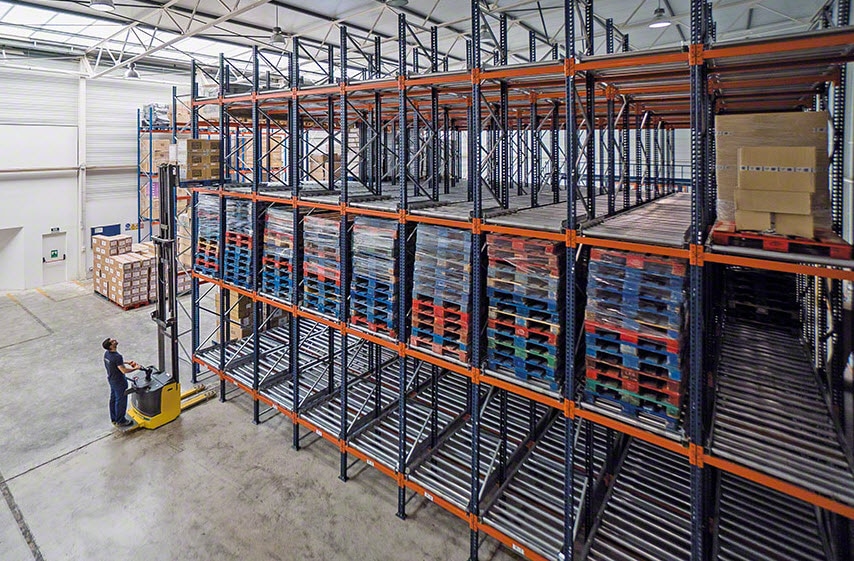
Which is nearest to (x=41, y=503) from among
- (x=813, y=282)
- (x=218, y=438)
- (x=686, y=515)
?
(x=218, y=438)

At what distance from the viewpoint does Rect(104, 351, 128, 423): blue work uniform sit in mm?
7664

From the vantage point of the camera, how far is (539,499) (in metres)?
5.69

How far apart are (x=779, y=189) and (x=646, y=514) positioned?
3670 mm

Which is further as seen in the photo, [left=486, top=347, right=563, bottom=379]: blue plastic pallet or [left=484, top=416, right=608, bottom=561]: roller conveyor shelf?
[left=484, top=416, right=608, bottom=561]: roller conveyor shelf

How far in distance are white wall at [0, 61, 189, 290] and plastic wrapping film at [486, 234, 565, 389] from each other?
16.9 m

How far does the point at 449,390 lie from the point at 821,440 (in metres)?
5.10

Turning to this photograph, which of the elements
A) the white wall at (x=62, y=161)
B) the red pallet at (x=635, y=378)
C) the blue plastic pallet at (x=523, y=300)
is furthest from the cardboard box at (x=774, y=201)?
the white wall at (x=62, y=161)

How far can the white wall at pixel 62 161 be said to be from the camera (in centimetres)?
1498

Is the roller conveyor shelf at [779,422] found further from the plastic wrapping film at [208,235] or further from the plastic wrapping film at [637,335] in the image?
the plastic wrapping film at [208,235]

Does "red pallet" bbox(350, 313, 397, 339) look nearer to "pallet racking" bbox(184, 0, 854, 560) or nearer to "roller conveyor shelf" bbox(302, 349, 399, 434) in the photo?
"pallet racking" bbox(184, 0, 854, 560)

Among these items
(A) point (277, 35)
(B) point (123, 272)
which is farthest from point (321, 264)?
(B) point (123, 272)

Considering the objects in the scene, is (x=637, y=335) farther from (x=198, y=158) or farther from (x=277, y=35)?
(x=277, y=35)

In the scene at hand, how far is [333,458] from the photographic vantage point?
7465mm

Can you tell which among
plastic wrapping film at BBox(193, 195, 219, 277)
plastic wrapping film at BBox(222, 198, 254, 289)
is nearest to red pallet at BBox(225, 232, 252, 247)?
plastic wrapping film at BBox(222, 198, 254, 289)
